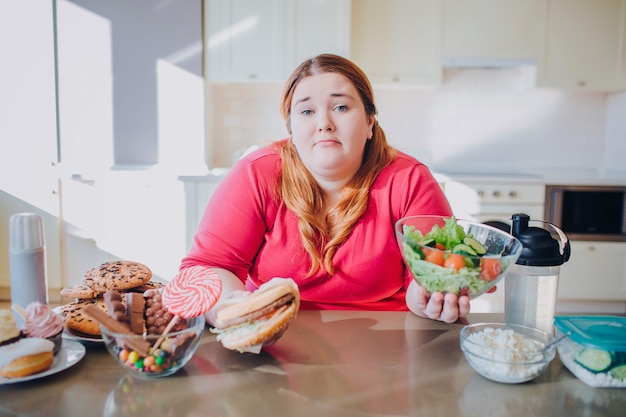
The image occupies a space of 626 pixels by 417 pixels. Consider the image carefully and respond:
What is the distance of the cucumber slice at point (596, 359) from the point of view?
0.86 m

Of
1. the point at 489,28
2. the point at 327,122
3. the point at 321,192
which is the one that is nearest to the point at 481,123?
the point at 489,28

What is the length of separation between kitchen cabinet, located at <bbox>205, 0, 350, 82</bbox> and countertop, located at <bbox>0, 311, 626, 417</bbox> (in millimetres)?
2764

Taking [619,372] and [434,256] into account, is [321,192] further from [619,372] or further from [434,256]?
[619,372]

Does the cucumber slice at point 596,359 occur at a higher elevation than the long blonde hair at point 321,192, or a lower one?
lower

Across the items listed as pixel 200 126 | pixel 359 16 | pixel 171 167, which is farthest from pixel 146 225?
pixel 359 16

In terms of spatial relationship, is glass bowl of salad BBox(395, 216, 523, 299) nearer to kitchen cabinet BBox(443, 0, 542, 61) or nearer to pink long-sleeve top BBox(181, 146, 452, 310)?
pink long-sleeve top BBox(181, 146, 452, 310)

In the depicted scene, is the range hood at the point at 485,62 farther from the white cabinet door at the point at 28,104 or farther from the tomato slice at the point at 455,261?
the tomato slice at the point at 455,261

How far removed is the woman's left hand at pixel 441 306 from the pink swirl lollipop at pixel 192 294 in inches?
16.2

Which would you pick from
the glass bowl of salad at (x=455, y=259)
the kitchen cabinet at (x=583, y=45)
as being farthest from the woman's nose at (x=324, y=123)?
the kitchen cabinet at (x=583, y=45)

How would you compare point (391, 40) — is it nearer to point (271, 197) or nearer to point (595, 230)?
point (595, 230)

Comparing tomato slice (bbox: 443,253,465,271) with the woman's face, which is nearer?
tomato slice (bbox: 443,253,465,271)

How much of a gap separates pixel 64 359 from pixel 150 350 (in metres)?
0.18

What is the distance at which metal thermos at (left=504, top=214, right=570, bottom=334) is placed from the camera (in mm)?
1004

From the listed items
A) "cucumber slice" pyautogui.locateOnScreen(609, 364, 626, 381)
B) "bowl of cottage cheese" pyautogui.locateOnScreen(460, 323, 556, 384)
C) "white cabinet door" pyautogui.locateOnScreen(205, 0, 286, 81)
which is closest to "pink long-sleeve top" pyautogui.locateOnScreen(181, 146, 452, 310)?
"bowl of cottage cheese" pyautogui.locateOnScreen(460, 323, 556, 384)
